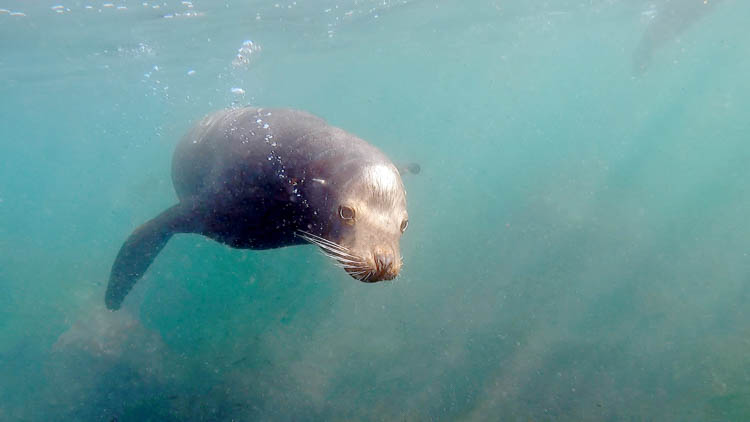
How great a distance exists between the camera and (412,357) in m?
8.75

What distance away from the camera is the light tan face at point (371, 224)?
8.17 ft

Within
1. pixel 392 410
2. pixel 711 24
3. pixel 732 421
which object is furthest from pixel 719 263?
pixel 711 24

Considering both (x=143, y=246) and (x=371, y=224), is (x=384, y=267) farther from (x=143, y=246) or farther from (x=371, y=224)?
(x=143, y=246)

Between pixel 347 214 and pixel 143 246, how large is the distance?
391 cm

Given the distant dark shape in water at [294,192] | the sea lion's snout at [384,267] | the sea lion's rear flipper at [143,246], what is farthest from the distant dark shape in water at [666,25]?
the sea lion's snout at [384,267]

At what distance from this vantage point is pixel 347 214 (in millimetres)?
2777

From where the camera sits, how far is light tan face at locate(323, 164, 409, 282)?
8.17 feet

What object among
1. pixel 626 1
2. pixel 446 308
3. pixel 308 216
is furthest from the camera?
pixel 626 1

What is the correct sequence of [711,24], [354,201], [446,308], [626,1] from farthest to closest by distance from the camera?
[711,24] → [626,1] → [446,308] → [354,201]

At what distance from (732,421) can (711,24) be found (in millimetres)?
32600

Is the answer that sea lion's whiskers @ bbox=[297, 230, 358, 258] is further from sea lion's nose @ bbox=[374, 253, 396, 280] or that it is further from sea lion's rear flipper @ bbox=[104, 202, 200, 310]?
sea lion's rear flipper @ bbox=[104, 202, 200, 310]

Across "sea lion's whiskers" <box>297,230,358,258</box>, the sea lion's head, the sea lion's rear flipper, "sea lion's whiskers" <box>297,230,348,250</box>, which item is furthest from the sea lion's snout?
the sea lion's rear flipper

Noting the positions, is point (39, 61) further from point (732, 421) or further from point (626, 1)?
point (626, 1)

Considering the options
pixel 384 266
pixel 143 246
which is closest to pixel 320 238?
pixel 384 266
